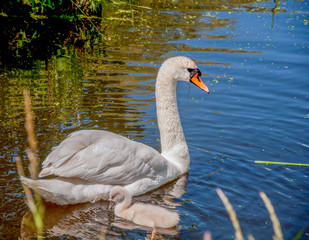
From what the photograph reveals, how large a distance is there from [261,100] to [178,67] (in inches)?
105

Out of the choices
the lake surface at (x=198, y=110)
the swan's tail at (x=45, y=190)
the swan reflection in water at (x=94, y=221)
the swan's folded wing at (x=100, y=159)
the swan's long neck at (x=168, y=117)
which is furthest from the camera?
the swan's long neck at (x=168, y=117)

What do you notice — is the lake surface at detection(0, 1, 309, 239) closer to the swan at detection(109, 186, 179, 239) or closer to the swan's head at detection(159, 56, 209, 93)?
the swan at detection(109, 186, 179, 239)

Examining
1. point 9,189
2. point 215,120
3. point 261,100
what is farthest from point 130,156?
point 261,100

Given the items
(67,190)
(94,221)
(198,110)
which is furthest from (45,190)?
(198,110)

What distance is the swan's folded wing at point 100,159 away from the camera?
17.2ft

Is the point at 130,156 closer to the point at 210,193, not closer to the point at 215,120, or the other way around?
the point at 210,193

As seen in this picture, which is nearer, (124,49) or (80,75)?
(80,75)

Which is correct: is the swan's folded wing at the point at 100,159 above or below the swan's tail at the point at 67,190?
above

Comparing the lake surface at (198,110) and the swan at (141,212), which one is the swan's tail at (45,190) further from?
the swan at (141,212)

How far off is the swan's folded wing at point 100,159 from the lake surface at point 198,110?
358 millimetres

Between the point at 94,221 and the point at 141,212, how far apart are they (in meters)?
0.50

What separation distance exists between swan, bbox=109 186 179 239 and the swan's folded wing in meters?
0.33

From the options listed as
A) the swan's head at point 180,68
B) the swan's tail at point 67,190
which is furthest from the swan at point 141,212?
the swan's head at point 180,68

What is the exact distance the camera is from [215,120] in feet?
25.5
